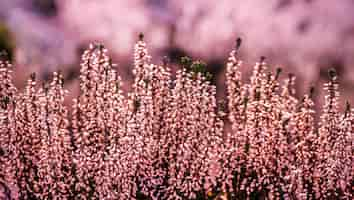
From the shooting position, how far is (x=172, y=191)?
10227 millimetres

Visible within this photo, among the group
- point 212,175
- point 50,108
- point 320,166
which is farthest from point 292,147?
point 50,108

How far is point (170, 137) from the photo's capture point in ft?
33.3

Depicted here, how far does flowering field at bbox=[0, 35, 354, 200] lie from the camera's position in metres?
9.88

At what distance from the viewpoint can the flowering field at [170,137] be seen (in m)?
9.88

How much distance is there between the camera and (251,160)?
10.3 meters

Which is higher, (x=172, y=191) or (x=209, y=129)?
(x=209, y=129)

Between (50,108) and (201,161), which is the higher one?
(50,108)

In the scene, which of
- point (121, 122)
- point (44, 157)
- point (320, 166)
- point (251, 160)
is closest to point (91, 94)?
point (121, 122)

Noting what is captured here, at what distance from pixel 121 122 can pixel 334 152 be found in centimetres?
305

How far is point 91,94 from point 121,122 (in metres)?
0.58

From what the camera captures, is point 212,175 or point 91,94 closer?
point 91,94

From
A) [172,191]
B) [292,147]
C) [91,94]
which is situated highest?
[91,94]

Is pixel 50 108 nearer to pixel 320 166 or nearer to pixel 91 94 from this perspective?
pixel 91 94

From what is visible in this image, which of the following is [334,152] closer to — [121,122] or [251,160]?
[251,160]
